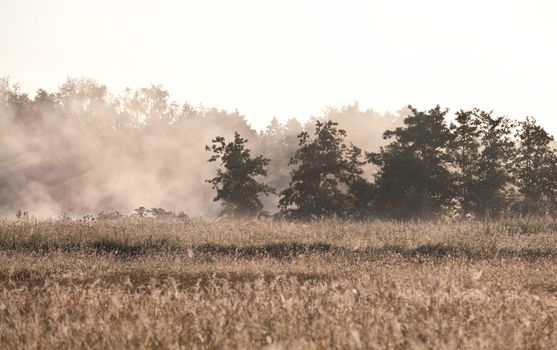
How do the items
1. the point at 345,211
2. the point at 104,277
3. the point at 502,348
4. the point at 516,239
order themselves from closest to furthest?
the point at 502,348
the point at 104,277
the point at 516,239
the point at 345,211

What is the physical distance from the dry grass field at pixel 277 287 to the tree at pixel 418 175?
7.52m

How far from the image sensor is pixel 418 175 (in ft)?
→ 91.1

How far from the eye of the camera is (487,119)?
28.2m

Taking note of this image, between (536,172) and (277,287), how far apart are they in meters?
24.8

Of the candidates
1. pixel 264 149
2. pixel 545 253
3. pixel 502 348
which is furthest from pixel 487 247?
pixel 264 149

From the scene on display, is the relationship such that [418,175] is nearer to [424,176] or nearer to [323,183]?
[424,176]

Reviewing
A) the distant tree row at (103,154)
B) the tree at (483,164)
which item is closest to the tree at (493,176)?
the tree at (483,164)

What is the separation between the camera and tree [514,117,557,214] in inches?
1085

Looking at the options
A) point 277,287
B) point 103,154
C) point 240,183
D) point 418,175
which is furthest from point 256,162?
point 103,154

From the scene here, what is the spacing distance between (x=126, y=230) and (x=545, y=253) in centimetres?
1126

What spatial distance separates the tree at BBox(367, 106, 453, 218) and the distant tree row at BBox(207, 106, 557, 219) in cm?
5

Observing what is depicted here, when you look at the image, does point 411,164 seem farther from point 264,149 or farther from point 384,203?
point 264,149

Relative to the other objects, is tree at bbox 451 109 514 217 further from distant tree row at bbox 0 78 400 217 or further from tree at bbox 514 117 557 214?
distant tree row at bbox 0 78 400 217

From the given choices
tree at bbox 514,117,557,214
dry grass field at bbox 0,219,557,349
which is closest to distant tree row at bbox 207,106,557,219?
tree at bbox 514,117,557,214
